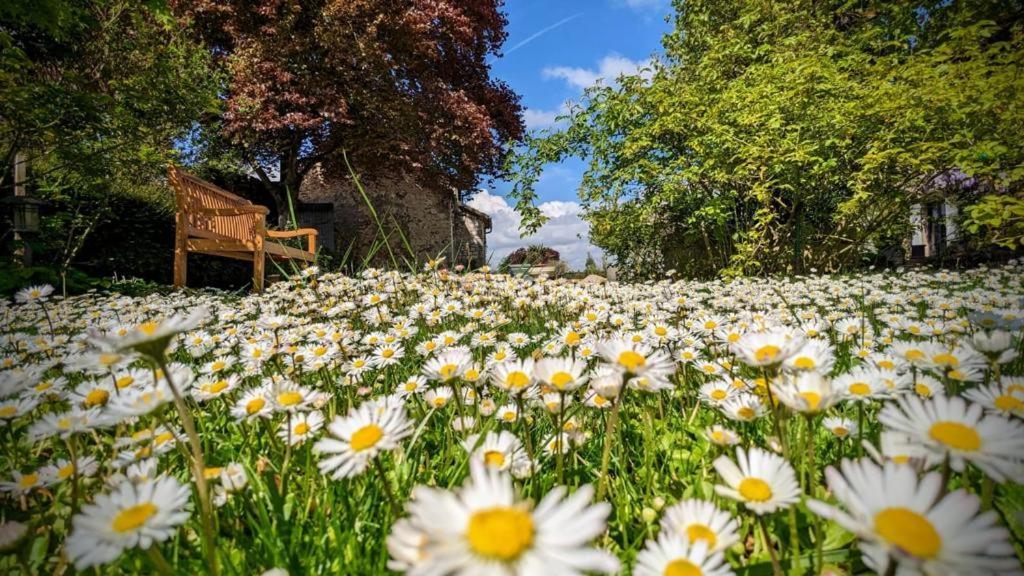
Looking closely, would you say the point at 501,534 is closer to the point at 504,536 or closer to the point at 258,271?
the point at 504,536

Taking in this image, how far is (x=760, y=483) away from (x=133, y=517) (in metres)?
0.91

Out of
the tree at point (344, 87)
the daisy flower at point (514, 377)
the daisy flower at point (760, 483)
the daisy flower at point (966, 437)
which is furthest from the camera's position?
the tree at point (344, 87)

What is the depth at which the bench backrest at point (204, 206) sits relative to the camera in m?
5.23

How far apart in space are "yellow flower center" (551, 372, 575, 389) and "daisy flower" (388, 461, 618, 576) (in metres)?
0.37

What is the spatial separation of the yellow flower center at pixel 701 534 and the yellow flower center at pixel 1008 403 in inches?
19.1

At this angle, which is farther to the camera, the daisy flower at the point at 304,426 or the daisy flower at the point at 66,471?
the daisy flower at the point at 304,426

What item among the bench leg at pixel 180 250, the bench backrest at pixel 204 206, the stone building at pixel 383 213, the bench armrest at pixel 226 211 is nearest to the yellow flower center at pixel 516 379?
the bench armrest at pixel 226 211

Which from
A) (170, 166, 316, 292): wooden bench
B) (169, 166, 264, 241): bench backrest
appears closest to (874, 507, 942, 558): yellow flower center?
(170, 166, 316, 292): wooden bench

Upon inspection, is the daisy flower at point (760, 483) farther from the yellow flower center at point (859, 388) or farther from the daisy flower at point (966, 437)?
the yellow flower center at point (859, 388)

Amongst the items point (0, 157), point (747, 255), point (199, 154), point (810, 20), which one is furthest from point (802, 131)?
point (199, 154)

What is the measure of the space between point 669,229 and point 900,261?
19.2 ft

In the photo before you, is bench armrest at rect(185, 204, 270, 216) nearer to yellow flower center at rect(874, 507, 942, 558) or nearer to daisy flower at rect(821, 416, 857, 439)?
daisy flower at rect(821, 416, 857, 439)

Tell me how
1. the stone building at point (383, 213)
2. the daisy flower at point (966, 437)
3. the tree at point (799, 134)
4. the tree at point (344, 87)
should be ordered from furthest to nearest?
1. the stone building at point (383, 213)
2. the tree at point (344, 87)
3. the tree at point (799, 134)
4. the daisy flower at point (966, 437)

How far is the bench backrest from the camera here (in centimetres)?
523
